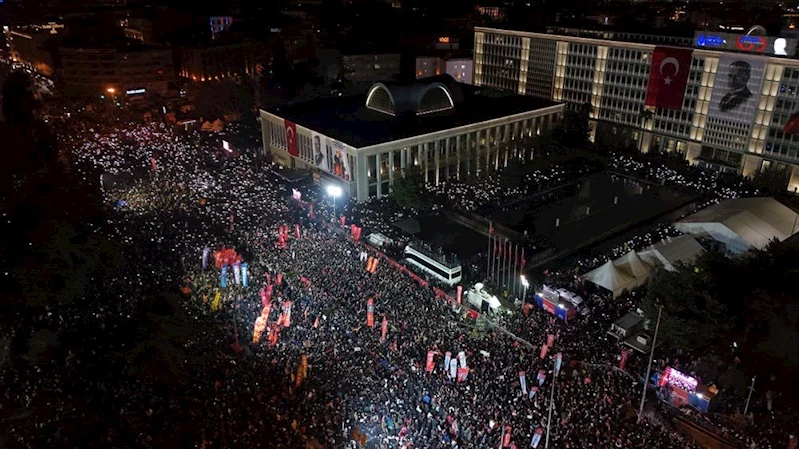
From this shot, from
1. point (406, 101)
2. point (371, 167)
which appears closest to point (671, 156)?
point (406, 101)

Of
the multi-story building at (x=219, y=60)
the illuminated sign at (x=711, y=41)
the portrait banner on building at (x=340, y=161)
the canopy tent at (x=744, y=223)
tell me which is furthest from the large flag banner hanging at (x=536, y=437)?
the multi-story building at (x=219, y=60)

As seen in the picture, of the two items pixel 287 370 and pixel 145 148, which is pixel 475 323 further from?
pixel 145 148

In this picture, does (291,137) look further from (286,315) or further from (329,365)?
(329,365)

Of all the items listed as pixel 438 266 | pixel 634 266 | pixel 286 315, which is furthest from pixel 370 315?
pixel 634 266

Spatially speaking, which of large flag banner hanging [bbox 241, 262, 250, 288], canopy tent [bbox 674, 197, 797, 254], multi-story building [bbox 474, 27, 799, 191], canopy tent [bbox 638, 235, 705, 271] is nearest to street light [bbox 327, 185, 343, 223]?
large flag banner hanging [bbox 241, 262, 250, 288]

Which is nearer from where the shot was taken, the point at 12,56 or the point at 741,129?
the point at 741,129

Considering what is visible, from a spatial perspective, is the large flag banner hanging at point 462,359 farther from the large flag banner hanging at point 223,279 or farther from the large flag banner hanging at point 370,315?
the large flag banner hanging at point 223,279
